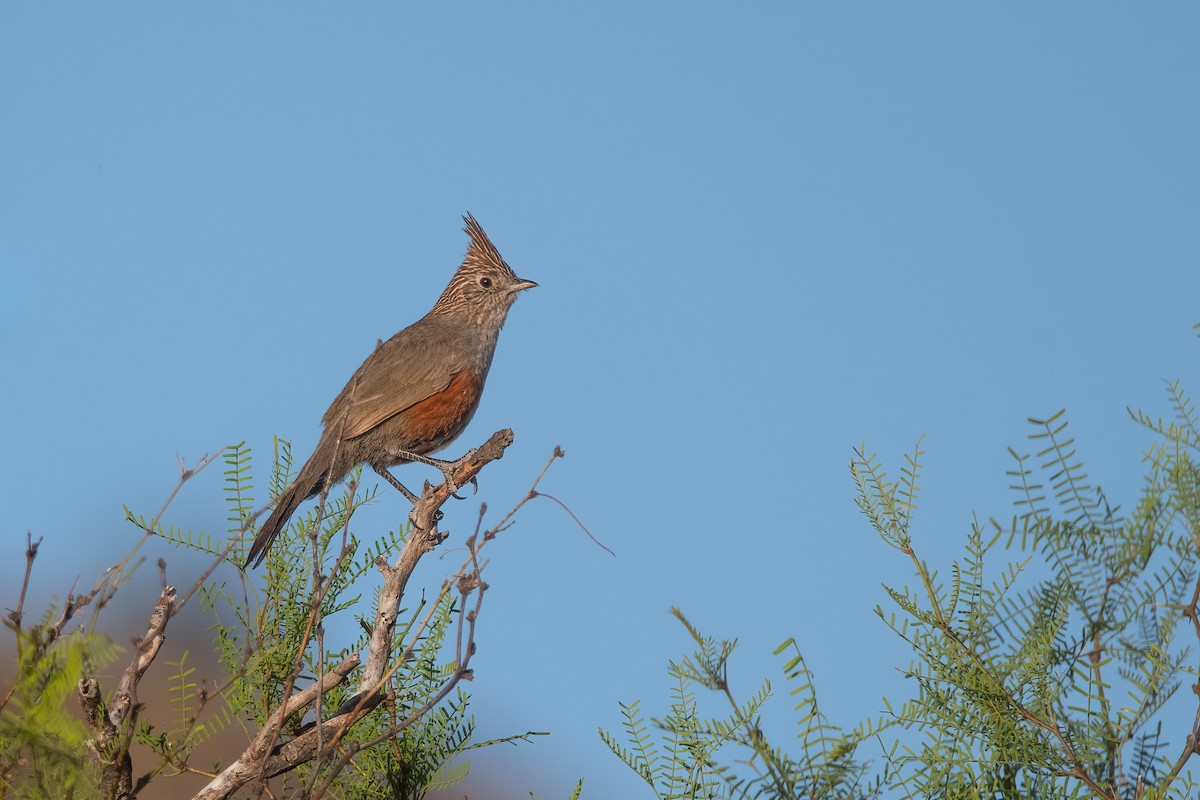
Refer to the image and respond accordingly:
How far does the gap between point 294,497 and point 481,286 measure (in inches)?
102

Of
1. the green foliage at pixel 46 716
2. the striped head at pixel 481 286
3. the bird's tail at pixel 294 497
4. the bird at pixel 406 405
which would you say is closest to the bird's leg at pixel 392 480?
the bird at pixel 406 405

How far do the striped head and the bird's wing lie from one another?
2.63ft

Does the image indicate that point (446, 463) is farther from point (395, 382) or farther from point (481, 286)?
point (481, 286)

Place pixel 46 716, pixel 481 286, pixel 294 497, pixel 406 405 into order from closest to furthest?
pixel 46 716
pixel 294 497
pixel 406 405
pixel 481 286

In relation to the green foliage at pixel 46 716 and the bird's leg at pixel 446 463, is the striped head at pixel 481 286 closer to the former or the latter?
the bird's leg at pixel 446 463

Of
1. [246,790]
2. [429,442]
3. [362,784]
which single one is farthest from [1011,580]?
[429,442]

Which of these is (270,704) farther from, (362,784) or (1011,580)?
(1011,580)

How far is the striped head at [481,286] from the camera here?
8.11m

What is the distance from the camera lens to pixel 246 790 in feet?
12.7

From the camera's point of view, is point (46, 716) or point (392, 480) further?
point (392, 480)

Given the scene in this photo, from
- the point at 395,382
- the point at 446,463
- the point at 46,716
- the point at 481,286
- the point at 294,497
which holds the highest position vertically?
the point at 481,286

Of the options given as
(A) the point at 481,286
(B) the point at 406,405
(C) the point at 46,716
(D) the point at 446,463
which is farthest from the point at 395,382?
(C) the point at 46,716

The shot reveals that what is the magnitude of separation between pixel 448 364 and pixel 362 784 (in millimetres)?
3766

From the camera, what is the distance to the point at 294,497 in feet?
20.2
